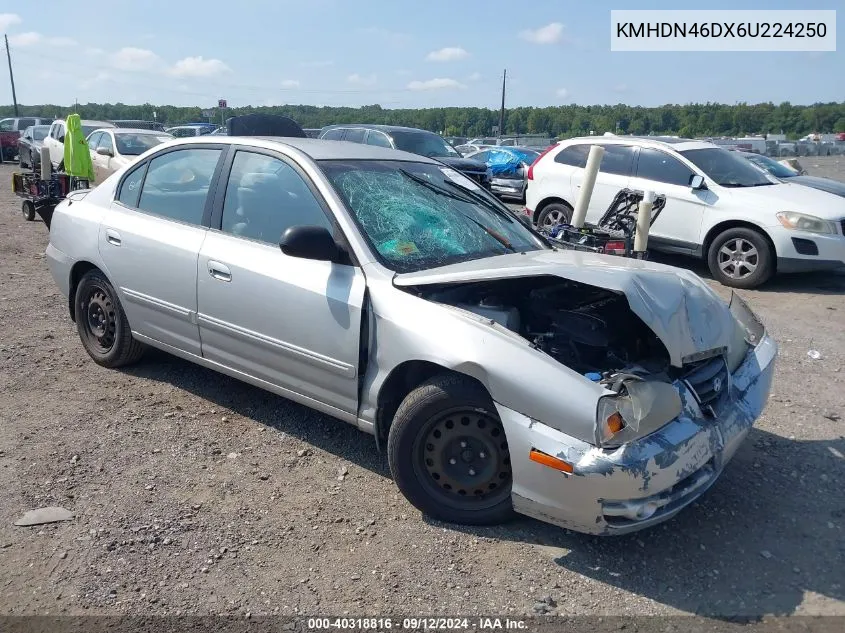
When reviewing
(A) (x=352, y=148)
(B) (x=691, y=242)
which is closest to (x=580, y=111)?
(B) (x=691, y=242)

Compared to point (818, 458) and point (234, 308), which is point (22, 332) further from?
point (818, 458)

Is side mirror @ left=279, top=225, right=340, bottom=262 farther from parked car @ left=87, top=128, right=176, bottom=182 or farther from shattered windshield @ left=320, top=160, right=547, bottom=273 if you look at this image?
parked car @ left=87, top=128, right=176, bottom=182

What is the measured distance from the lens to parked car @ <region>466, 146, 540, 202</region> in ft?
56.0

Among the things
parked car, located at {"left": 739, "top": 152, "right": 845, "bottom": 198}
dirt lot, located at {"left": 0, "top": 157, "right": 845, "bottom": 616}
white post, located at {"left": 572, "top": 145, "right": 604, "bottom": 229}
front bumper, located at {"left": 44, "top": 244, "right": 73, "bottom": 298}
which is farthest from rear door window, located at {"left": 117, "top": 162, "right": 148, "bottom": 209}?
parked car, located at {"left": 739, "top": 152, "right": 845, "bottom": 198}

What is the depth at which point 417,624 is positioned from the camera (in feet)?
8.89

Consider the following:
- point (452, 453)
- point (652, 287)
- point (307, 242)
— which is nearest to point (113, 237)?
point (307, 242)

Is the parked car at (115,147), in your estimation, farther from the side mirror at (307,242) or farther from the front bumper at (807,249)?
the side mirror at (307,242)

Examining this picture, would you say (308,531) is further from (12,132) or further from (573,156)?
(12,132)

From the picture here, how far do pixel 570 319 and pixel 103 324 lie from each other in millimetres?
3396

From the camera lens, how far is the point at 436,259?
12.3 feet

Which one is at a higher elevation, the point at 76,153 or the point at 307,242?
the point at 76,153

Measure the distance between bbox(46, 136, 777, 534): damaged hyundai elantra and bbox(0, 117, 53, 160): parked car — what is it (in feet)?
91.8

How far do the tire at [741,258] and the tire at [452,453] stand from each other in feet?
21.0

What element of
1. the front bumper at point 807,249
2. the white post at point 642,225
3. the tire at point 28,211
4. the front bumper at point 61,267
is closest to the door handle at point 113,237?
the front bumper at point 61,267
